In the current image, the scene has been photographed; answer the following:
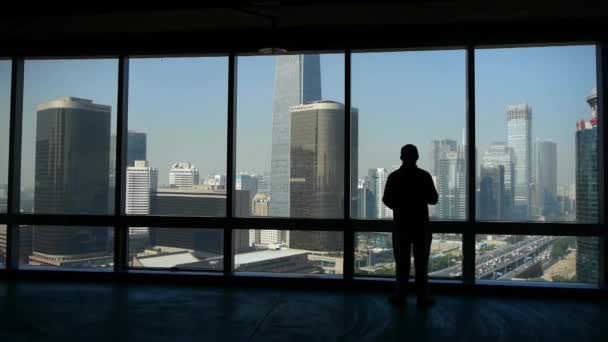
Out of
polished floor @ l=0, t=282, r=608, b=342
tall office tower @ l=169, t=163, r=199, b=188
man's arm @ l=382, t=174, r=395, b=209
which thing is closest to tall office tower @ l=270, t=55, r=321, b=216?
tall office tower @ l=169, t=163, r=199, b=188

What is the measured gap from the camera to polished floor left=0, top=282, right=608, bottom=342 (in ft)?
→ 12.4

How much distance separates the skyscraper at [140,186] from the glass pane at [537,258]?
3891 millimetres

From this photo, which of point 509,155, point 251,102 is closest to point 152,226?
point 251,102

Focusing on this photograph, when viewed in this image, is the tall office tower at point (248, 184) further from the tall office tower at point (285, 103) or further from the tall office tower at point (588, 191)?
the tall office tower at point (588, 191)

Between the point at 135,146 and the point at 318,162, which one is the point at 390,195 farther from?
the point at 135,146

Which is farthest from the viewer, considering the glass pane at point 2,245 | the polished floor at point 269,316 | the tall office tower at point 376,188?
the glass pane at point 2,245

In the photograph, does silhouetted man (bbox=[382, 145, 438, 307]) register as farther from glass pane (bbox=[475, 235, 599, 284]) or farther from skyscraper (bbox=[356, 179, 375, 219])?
glass pane (bbox=[475, 235, 599, 284])

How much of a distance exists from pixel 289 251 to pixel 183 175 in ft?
5.22

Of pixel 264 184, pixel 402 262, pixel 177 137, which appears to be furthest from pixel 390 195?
pixel 177 137

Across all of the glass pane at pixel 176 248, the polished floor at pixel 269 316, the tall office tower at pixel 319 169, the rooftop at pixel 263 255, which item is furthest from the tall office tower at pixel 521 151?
the glass pane at pixel 176 248

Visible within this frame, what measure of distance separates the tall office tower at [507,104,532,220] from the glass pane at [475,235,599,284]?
1.10 feet

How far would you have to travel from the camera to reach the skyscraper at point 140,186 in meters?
5.84

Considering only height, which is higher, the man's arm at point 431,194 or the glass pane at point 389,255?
the man's arm at point 431,194

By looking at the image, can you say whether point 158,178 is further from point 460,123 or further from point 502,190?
point 502,190
